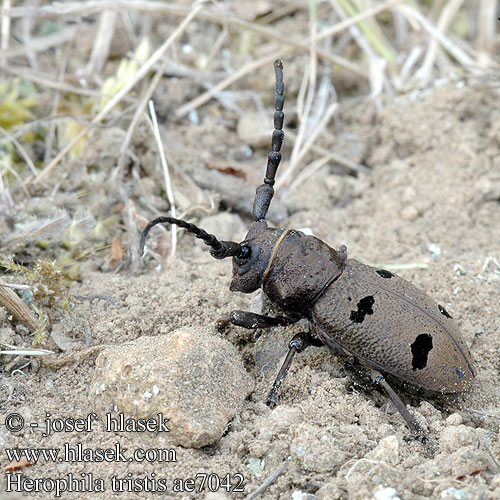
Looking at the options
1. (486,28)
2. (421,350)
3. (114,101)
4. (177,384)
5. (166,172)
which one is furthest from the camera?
(486,28)

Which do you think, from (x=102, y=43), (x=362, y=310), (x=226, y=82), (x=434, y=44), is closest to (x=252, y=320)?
(x=362, y=310)

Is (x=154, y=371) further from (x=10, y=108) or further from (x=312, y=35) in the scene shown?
(x=312, y=35)

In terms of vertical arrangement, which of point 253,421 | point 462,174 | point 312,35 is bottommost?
point 253,421

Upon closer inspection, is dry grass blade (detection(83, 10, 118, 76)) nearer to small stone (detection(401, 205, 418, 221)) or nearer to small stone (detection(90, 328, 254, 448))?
small stone (detection(401, 205, 418, 221))

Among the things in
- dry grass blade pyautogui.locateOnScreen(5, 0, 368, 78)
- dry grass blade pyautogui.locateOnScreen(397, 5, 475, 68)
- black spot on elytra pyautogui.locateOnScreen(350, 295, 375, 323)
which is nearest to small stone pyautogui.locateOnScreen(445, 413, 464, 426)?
black spot on elytra pyautogui.locateOnScreen(350, 295, 375, 323)

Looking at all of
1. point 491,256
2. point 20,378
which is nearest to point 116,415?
point 20,378

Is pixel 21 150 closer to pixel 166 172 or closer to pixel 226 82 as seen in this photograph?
pixel 166 172

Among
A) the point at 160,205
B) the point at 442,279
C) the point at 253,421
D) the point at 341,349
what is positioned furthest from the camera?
the point at 160,205
